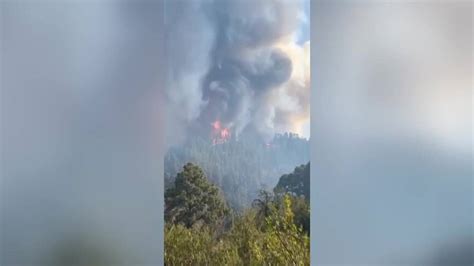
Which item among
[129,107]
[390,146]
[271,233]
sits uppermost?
[129,107]

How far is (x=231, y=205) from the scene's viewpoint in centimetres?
193

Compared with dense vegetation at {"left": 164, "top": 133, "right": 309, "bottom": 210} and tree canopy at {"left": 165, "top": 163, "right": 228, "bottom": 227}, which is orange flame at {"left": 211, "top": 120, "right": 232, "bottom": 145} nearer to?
dense vegetation at {"left": 164, "top": 133, "right": 309, "bottom": 210}

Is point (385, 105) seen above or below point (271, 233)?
above

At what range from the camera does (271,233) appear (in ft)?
6.31

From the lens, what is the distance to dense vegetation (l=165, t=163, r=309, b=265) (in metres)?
1.92

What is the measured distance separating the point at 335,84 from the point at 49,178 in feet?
4.21

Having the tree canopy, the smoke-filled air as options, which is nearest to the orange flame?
the smoke-filled air

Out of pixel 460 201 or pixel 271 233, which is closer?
pixel 460 201

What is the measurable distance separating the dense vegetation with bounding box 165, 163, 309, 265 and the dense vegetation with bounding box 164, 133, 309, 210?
0.03 meters

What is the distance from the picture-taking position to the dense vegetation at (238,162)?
190cm

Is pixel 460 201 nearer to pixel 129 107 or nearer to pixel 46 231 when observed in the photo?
pixel 129 107

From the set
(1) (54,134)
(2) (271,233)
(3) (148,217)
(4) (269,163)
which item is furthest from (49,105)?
(2) (271,233)

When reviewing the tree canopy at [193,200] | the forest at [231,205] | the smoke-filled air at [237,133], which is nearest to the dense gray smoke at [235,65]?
the smoke-filled air at [237,133]

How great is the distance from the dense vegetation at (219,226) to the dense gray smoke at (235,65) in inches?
10.5
